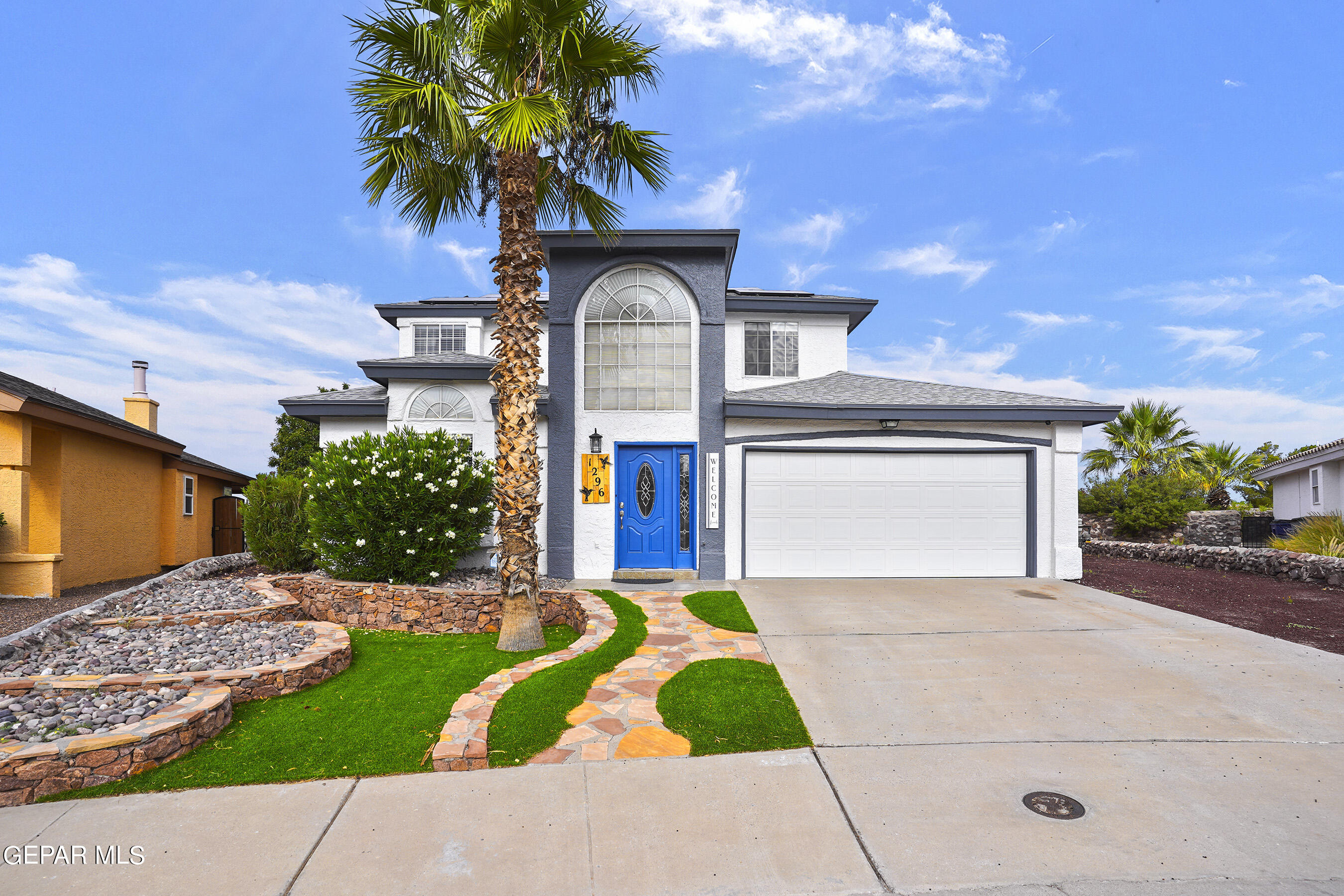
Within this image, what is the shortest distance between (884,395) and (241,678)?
9820 millimetres

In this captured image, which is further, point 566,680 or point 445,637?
point 445,637

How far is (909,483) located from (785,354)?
3.56m

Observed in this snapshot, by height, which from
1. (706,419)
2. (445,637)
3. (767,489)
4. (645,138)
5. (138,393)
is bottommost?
(445,637)

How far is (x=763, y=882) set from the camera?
9.56 ft

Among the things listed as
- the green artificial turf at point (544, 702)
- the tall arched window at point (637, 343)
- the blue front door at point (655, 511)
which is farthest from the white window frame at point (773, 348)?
the green artificial turf at point (544, 702)

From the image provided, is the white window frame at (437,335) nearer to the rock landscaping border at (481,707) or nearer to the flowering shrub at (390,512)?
the flowering shrub at (390,512)

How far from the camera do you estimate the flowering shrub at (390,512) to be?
8.01m

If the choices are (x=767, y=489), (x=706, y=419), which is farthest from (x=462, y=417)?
(x=767, y=489)

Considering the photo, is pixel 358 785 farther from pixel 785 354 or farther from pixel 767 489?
pixel 785 354

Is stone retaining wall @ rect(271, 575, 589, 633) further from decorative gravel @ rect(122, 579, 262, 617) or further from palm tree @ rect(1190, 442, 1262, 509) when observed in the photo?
palm tree @ rect(1190, 442, 1262, 509)

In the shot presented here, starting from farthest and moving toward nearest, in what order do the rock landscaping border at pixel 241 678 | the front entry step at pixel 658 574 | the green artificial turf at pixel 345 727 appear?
the front entry step at pixel 658 574
the rock landscaping border at pixel 241 678
the green artificial turf at pixel 345 727

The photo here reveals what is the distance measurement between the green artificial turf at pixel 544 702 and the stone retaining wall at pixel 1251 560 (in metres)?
12.8

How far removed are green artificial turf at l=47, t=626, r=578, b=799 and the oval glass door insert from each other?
3968 mm

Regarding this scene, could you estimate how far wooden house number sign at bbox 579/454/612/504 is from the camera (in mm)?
10234
